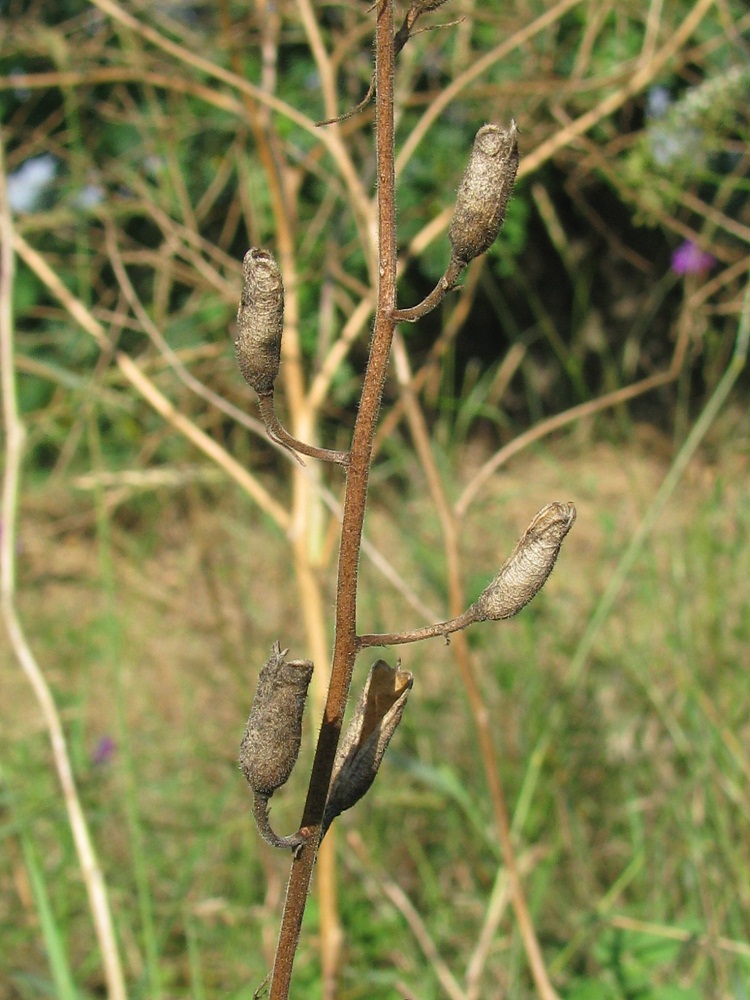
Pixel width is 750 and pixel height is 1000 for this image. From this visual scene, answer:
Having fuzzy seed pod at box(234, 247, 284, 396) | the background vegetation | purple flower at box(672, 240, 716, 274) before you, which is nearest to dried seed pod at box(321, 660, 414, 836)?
fuzzy seed pod at box(234, 247, 284, 396)

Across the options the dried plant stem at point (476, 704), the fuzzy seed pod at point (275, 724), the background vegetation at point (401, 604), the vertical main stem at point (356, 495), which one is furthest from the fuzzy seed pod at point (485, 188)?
the dried plant stem at point (476, 704)

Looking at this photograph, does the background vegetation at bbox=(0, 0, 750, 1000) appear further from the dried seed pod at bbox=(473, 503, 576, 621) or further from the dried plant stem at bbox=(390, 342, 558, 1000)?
the dried seed pod at bbox=(473, 503, 576, 621)

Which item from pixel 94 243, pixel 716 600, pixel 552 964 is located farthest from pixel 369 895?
pixel 94 243

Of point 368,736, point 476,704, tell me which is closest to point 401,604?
point 476,704

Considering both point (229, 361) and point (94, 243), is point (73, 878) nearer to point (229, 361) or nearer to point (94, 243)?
point (229, 361)

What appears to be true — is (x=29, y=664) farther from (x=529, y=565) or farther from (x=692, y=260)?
(x=692, y=260)

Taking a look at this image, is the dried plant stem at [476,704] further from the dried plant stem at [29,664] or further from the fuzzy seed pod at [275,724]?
the fuzzy seed pod at [275,724]
